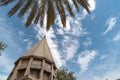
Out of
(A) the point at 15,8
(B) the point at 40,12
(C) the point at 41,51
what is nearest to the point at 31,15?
(B) the point at 40,12

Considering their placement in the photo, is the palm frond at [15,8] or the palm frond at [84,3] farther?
the palm frond at [15,8]

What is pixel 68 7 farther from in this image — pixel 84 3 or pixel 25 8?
pixel 25 8

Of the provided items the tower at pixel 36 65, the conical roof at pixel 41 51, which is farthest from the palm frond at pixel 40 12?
the conical roof at pixel 41 51

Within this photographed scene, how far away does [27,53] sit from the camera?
28.0m

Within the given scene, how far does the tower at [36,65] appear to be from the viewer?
25200mm

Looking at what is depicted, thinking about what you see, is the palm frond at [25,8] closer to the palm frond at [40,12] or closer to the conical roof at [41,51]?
the palm frond at [40,12]

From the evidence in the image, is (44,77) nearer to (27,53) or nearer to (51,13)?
(27,53)

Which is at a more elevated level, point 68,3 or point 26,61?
point 26,61

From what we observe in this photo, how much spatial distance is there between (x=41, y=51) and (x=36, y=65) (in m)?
2.65

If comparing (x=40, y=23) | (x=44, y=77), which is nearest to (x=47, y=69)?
(x=44, y=77)

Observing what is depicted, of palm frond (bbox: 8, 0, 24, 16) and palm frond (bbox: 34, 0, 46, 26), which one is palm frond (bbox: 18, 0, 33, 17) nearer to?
palm frond (bbox: 8, 0, 24, 16)

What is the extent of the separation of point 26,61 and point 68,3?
15.6 m

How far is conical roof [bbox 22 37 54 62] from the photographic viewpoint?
27281 mm

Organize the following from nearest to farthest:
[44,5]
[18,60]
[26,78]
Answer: [44,5]
[26,78]
[18,60]
